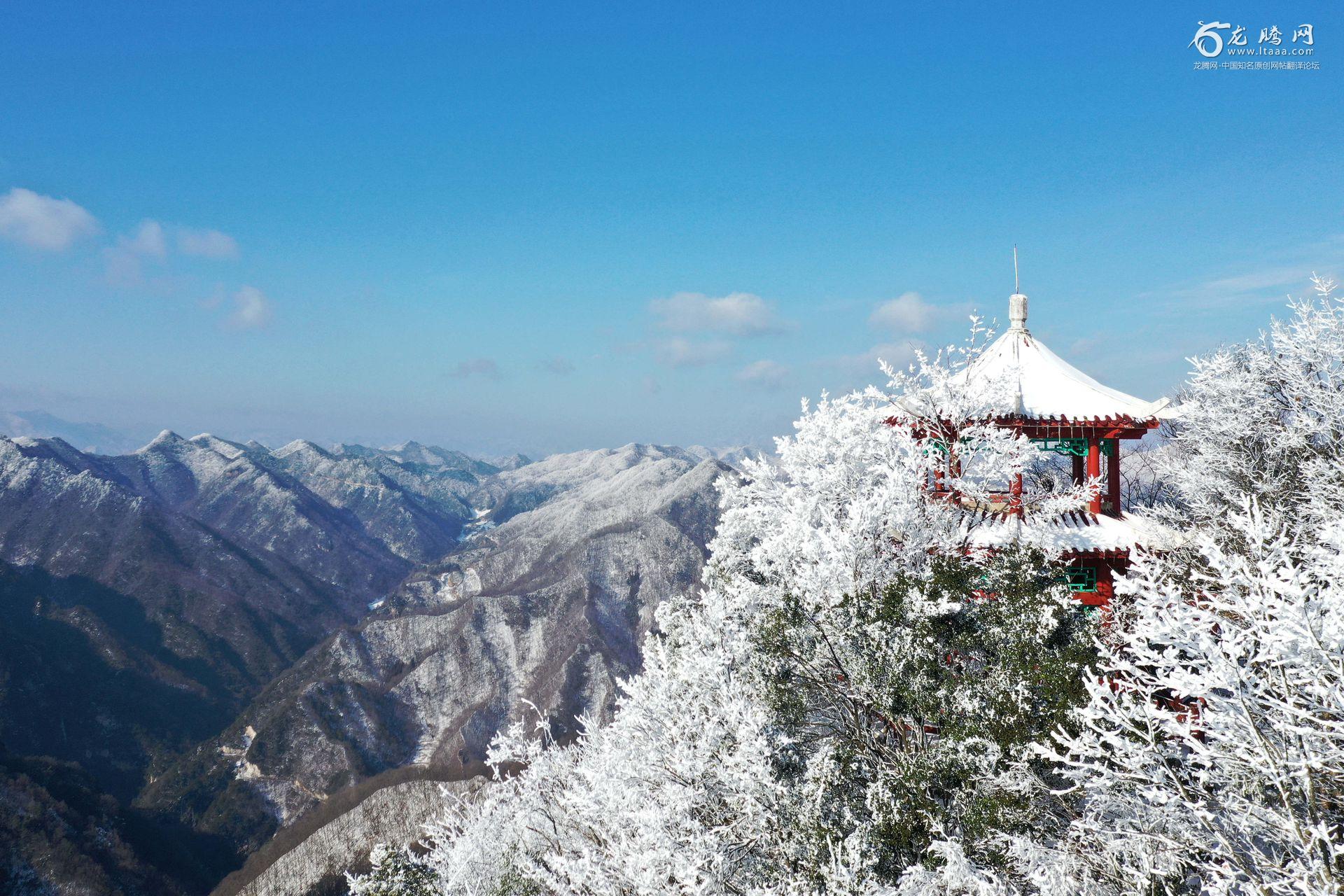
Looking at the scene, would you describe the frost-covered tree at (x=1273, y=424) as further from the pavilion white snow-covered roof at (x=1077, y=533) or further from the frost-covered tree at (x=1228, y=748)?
the frost-covered tree at (x=1228, y=748)

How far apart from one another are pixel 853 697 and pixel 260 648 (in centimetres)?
16087

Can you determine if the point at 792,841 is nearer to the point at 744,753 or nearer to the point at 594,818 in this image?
the point at 744,753

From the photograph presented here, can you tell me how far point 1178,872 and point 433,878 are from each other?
58.3ft

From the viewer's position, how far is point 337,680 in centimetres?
11119

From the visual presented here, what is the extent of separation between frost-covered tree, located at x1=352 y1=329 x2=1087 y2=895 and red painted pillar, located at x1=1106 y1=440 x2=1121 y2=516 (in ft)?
4.90

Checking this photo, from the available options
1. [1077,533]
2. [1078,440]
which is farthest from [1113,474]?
[1077,533]

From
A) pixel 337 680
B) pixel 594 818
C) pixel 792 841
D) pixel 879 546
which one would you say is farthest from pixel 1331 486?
pixel 337 680

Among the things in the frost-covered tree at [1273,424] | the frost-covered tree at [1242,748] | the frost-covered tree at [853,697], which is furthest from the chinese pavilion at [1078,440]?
the frost-covered tree at [1242,748]

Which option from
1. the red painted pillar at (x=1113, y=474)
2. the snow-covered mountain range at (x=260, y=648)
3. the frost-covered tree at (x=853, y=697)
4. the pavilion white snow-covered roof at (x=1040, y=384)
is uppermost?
the pavilion white snow-covered roof at (x=1040, y=384)

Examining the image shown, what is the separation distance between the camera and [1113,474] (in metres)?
16.0

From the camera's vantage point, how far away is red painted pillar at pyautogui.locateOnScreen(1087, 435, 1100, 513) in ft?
50.0

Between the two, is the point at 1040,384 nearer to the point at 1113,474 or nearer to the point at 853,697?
the point at 1113,474

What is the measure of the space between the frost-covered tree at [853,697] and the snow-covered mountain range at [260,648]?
85.7 meters

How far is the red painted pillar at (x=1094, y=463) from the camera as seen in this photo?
15.2 m
